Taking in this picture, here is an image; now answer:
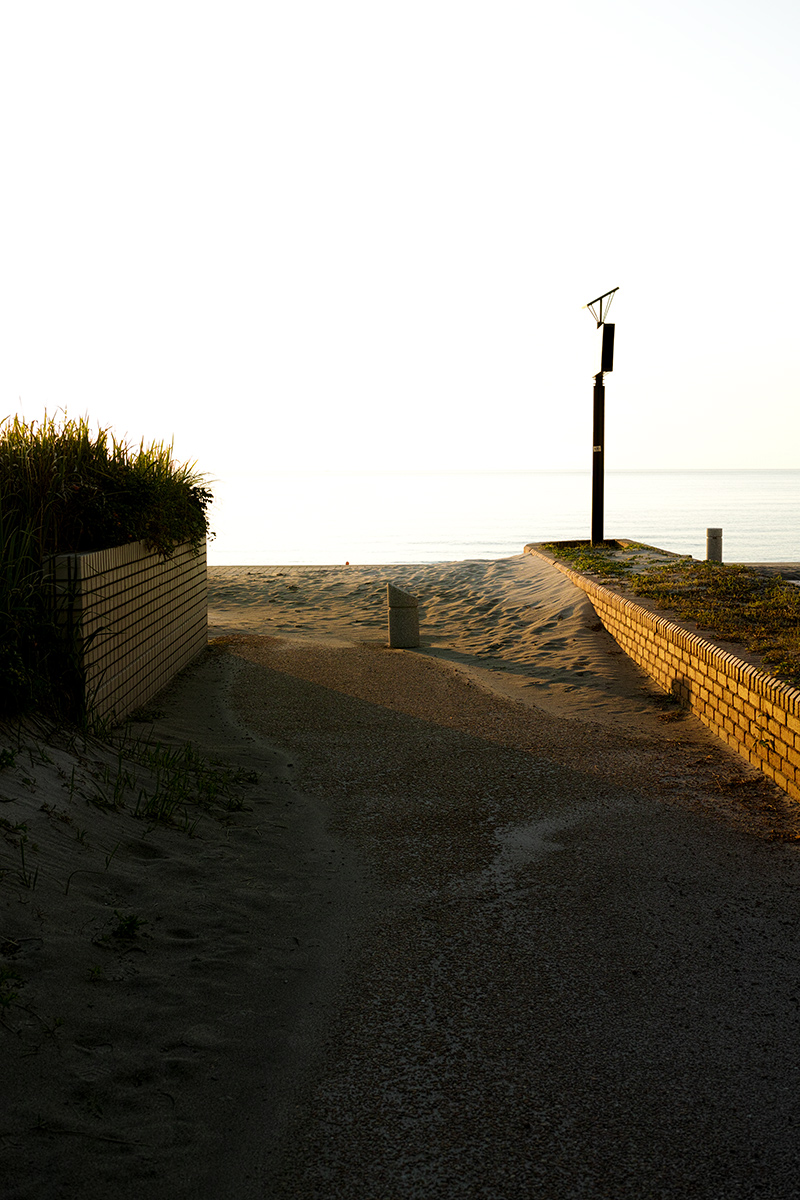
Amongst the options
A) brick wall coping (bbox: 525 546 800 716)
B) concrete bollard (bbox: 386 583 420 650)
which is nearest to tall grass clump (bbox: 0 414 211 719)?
concrete bollard (bbox: 386 583 420 650)

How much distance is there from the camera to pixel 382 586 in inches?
649

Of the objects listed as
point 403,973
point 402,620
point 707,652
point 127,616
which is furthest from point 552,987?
point 402,620

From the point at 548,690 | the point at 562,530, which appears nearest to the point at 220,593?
the point at 548,690

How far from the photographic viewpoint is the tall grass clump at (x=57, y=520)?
537 cm

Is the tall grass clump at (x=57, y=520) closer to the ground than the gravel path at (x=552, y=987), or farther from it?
farther from it

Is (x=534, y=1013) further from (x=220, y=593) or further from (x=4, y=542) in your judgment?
(x=220, y=593)

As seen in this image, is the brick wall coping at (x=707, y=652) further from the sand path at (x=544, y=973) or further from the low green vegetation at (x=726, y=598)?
the sand path at (x=544, y=973)

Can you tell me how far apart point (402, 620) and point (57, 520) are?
515 centimetres

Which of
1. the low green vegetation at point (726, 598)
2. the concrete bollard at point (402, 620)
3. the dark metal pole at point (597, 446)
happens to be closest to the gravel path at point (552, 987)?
the low green vegetation at point (726, 598)

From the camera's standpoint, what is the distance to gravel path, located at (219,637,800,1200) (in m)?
2.56

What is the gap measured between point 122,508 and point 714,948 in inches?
211

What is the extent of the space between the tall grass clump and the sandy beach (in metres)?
0.57

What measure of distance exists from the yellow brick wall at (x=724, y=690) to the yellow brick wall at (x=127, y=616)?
439 cm

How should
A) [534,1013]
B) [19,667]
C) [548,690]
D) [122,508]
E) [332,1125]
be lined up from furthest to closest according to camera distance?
[548,690], [122,508], [19,667], [534,1013], [332,1125]
